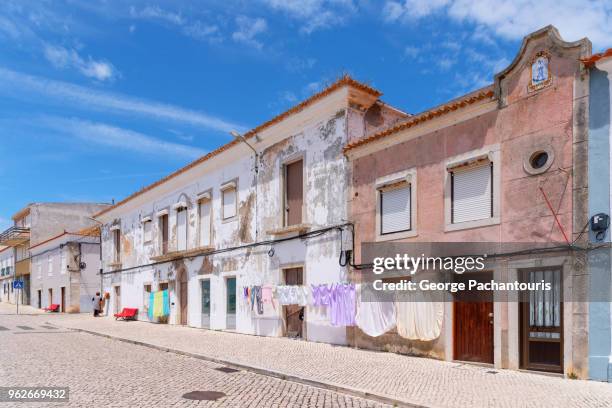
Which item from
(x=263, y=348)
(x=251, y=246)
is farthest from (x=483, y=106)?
(x=251, y=246)

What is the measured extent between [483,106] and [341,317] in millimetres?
5918

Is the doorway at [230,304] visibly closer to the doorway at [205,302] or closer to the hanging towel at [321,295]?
the doorway at [205,302]

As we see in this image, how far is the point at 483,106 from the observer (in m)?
9.91

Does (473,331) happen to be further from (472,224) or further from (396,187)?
(396,187)

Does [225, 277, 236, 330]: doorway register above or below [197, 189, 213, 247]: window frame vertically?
below

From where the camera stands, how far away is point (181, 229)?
21219 mm

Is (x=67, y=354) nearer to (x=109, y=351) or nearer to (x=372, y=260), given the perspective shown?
(x=109, y=351)

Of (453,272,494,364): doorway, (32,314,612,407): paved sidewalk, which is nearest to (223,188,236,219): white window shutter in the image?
(32,314,612,407): paved sidewalk

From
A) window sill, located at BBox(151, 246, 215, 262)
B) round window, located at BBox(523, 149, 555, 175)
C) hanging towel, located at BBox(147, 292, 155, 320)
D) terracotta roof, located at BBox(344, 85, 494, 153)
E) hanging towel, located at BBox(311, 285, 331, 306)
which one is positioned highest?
terracotta roof, located at BBox(344, 85, 494, 153)

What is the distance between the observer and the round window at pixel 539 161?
28.9 feet

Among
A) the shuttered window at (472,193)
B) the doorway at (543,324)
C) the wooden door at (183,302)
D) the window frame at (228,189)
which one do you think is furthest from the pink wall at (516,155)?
the wooden door at (183,302)

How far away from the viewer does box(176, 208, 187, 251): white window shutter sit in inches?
822

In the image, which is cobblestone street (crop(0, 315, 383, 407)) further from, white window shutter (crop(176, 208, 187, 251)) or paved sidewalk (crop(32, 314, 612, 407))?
white window shutter (crop(176, 208, 187, 251))

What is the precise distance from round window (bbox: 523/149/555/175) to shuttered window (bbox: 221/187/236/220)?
35.4 ft
